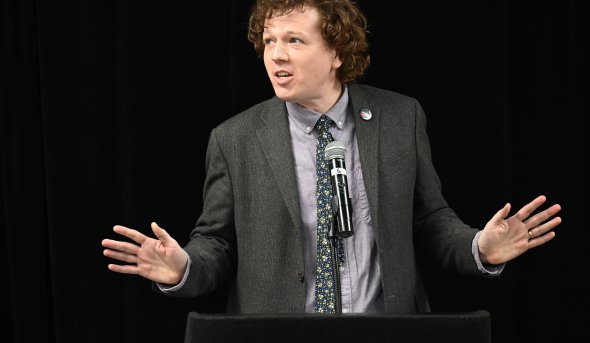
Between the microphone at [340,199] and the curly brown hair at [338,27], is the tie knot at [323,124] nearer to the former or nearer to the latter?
the curly brown hair at [338,27]

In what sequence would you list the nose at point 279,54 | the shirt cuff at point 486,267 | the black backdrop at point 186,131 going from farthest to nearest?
the black backdrop at point 186,131
the nose at point 279,54
the shirt cuff at point 486,267

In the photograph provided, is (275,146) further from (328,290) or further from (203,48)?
(203,48)

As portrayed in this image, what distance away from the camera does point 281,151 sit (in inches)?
93.8

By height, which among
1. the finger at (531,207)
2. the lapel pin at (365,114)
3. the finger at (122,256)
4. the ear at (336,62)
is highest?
the ear at (336,62)

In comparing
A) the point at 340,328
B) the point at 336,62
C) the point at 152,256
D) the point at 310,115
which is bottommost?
the point at 340,328

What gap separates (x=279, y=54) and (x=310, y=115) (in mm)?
227

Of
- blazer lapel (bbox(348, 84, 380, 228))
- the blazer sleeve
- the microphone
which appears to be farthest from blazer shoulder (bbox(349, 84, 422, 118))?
the microphone

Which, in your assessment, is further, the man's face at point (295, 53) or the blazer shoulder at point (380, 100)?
the blazer shoulder at point (380, 100)

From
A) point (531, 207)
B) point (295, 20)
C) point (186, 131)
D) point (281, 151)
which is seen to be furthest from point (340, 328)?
point (186, 131)

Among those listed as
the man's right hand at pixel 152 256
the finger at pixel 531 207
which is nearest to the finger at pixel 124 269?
the man's right hand at pixel 152 256

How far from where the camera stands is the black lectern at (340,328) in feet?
4.60

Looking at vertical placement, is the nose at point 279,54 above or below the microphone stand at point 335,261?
above

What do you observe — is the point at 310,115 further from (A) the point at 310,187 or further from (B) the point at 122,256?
(B) the point at 122,256

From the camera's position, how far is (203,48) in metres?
3.03
